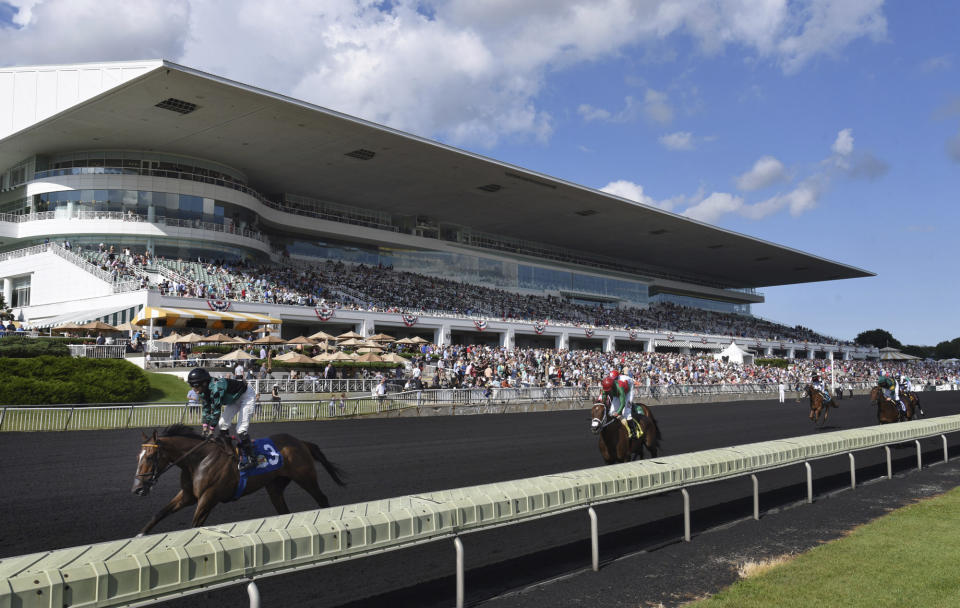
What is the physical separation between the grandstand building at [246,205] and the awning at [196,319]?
74mm

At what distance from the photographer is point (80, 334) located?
2930 cm

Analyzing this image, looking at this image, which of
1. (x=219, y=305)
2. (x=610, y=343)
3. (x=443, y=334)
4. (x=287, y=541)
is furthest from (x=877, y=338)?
(x=287, y=541)

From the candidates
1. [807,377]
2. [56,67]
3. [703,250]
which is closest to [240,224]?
[56,67]

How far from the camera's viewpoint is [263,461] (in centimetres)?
641

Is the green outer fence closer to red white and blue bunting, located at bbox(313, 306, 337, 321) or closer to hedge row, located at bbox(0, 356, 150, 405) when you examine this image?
hedge row, located at bbox(0, 356, 150, 405)

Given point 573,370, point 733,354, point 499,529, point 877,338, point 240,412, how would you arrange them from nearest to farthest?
point 240,412
point 499,529
point 573,370
point 733,354
point 877,338

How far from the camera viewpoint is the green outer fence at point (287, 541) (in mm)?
3201

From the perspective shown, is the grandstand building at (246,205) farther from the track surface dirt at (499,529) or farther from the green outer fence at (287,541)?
the green outer fence at (287,541)

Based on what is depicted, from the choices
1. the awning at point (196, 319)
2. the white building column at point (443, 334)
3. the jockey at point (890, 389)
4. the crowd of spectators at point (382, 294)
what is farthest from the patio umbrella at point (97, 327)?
the jockey at point (890, 389)

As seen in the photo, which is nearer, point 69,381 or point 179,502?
point 179,502

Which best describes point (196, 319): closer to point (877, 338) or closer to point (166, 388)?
point (166, 388)

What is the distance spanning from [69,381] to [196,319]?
698 cm

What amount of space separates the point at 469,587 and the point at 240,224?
41273 mm

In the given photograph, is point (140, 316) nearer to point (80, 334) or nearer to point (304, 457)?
point (80, 334)
